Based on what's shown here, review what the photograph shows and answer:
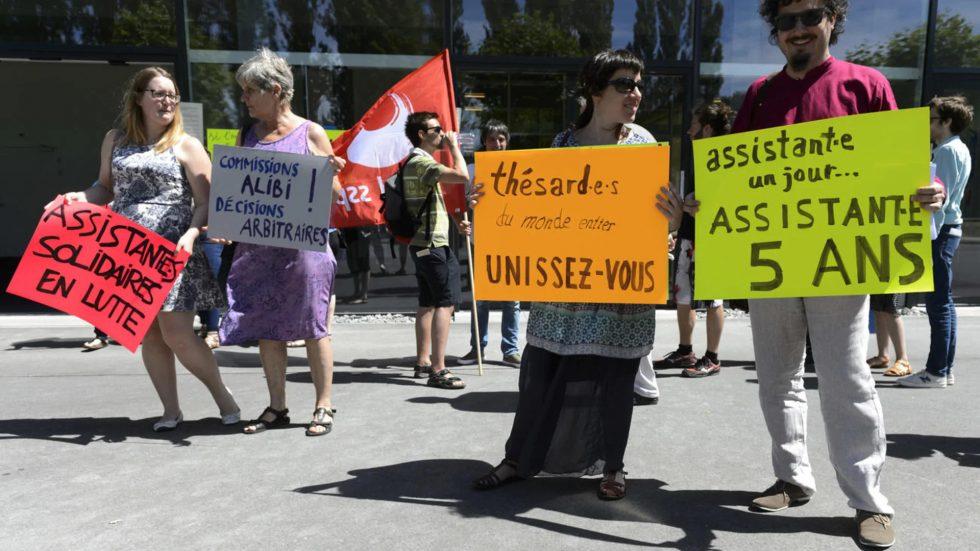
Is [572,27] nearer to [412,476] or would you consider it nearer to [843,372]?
[412,476]

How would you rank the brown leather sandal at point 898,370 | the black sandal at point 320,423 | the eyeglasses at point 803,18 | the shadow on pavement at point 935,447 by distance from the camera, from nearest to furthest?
the eyeglasses at point 803,18
the shadow on pavement at point 935,447
the black sandal at point 320,423
the brown leather sandal at point 898,370

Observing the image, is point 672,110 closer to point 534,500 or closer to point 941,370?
point 941,370

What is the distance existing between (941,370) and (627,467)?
286 centimetres

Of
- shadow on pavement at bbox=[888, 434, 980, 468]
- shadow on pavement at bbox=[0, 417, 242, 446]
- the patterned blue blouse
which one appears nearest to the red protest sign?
shadow on pavement at bbox=[0, 417, 242, 446]

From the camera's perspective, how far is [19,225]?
51.4ft

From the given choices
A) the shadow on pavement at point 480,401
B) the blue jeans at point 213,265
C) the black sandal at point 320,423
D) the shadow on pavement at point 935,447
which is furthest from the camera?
the blue jeans at point 213,265

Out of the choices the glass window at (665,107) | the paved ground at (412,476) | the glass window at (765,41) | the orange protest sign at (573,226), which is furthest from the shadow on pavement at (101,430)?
the glass window at (765,41)

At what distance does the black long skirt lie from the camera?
10.2ft

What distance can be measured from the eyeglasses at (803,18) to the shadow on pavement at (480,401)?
2.67 metres

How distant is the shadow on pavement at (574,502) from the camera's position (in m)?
2.85

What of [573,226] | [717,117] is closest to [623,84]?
[573,226]

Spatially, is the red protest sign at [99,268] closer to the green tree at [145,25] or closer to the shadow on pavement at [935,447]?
the shadow on pavement at [935,447]

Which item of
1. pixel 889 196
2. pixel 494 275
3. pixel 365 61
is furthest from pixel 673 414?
pixel 365 61

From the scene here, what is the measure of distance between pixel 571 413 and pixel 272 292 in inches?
69.6
